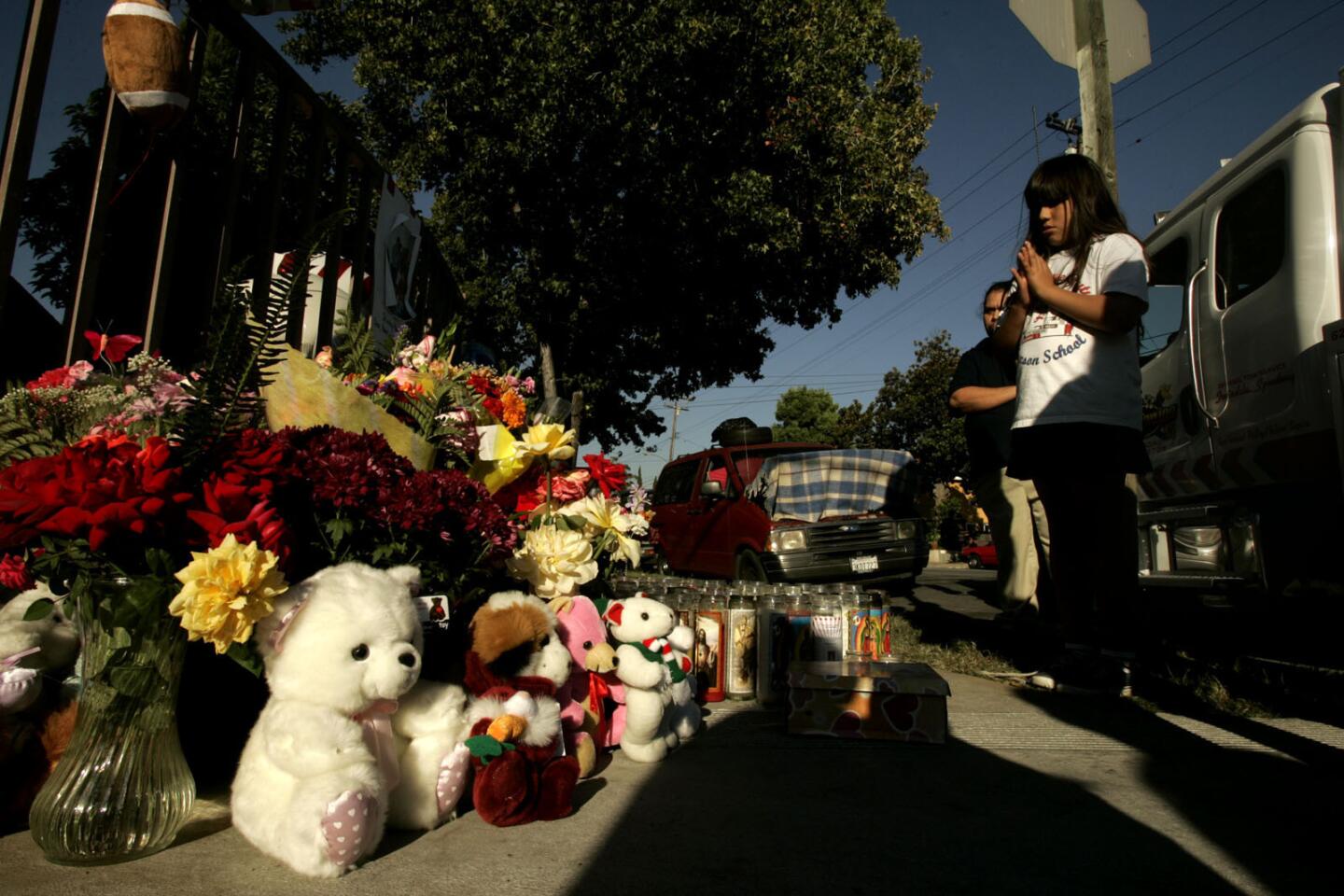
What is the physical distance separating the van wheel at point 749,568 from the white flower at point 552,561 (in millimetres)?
4309

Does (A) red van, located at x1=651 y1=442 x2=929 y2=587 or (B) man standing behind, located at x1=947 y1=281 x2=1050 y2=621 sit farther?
(A) red van, located at x1=651 y1=442 x2=929 y2=587

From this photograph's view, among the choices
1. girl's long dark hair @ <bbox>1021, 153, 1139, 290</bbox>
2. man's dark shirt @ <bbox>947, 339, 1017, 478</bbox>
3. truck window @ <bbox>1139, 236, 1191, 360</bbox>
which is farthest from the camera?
man's dark shirt @ <bbox>947, 339, 1017, 478</bbox>

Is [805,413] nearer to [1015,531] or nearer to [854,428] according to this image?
[854,428]

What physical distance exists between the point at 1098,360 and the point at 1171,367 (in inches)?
62.7

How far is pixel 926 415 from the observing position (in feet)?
86.2

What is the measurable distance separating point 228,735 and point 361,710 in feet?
1.71

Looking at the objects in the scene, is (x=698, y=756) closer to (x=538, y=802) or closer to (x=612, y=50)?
(x=538, y=802)

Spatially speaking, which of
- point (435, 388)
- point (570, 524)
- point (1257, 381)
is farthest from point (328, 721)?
point (1257, 381)

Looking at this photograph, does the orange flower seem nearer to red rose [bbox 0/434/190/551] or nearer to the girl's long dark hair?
red rose [bbox 0/434/190/551]

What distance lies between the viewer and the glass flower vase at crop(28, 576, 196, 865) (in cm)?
150

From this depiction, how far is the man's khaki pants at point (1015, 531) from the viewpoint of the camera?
450 cm

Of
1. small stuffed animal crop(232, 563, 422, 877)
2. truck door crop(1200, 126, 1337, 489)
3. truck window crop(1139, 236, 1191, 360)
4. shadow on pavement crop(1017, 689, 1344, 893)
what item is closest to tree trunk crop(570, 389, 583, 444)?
small stuffed animal crop(232, 563, 422, 877)

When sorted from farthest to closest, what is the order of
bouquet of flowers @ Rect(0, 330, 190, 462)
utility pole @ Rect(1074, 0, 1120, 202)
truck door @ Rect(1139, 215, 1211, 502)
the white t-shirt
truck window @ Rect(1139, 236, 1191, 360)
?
utility pole @ Rect(1074, 0, 1120, 202) < truck window @ Rect(1139, 236, 1191, 360) < truck door @ Rect(1139, 215, 1211, 502) < the white t-shirt < bouquet of flowers @ Rect(0, 330, 190, 462)

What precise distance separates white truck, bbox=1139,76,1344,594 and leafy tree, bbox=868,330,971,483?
816 inches
